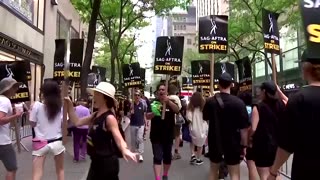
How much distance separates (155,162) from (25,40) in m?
16.2

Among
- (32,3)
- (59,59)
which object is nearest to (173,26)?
(32,3)

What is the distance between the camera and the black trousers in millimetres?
4930

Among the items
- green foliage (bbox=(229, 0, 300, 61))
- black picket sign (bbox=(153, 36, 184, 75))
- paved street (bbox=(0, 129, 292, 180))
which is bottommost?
paved street (bbox=(0, 129, 292, 180))

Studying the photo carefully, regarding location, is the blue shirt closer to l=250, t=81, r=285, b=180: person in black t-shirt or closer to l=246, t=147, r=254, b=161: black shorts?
l=246, t=147, r=254, b=161: black shorts

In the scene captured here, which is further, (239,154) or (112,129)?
(239,154)

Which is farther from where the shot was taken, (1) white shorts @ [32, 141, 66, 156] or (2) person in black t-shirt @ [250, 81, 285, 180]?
(2) person in black t-shirt @ [250, 81, 285, 180]

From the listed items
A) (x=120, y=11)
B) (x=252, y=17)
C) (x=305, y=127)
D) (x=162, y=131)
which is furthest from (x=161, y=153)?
(x=252, y=17)

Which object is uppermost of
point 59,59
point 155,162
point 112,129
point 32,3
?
point 32,3

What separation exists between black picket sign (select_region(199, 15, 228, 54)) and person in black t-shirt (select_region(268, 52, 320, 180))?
6181 millimetres

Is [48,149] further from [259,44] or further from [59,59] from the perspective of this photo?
[259,44]

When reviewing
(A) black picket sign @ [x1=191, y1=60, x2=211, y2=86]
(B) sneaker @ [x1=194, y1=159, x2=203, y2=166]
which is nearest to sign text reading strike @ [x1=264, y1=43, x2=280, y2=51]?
(B) sneaker @ [x1=194, y1=159, x2=203, y2=166]

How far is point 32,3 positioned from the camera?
24234 millimetres

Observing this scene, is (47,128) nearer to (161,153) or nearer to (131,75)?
(161,153)

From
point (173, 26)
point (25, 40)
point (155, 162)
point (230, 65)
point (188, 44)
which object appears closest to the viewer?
point (155, 162)
